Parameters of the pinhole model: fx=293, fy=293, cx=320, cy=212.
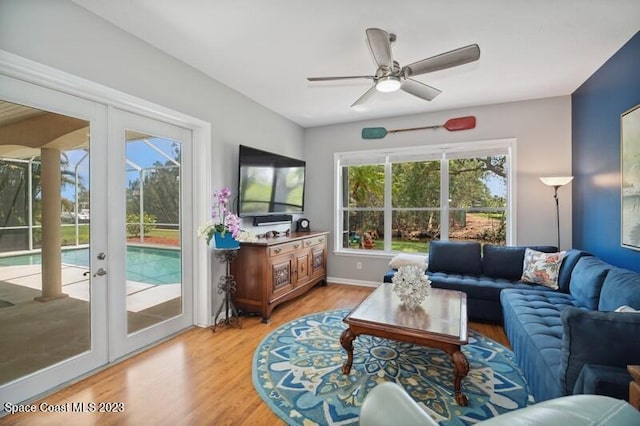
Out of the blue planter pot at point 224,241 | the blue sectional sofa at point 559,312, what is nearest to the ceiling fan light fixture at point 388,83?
the blue sectional sofa at point 559,312

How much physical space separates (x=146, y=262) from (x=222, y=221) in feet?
2.74

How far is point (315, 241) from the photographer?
14.9ft

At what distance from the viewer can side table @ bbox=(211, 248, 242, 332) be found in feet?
10.5

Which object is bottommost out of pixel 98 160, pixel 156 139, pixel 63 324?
pixel 63 324

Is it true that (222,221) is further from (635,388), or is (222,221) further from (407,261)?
(635,388)

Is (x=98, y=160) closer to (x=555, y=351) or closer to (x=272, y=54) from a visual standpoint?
(x=272, y=54)

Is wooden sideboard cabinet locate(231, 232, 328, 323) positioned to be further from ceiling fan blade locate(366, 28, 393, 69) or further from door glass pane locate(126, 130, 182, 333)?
ceiling fan blade locate(366, 28, 393, 69)

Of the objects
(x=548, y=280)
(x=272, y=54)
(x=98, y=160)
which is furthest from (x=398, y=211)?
(x=98, y=160)

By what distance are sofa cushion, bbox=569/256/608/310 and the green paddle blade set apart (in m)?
3.00

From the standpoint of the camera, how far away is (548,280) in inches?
123

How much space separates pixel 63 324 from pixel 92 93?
68.9 inches

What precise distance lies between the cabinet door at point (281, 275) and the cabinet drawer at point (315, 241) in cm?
49

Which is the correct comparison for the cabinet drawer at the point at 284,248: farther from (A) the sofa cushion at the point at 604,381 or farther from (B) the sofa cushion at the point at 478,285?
(A) the sofa cushion at the point at 604,381

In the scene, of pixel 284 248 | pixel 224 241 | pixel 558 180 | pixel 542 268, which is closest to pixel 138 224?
pixel 224 241
